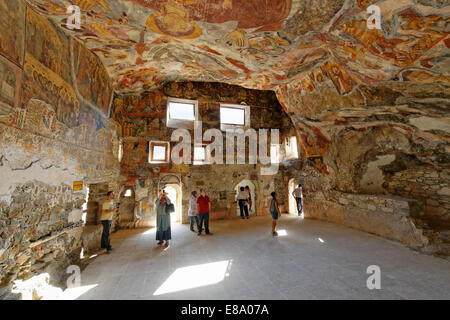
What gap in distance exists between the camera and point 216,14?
3770mm

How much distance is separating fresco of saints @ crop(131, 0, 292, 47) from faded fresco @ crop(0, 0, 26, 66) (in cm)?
176

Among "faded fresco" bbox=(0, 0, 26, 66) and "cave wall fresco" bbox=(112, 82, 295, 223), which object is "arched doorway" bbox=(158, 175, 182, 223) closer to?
"cave wall fresco" bbox=(112, 82, 295, 223)

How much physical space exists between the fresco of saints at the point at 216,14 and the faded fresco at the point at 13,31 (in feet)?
5.77

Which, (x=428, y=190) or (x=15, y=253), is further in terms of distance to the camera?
(x=428, y=190)

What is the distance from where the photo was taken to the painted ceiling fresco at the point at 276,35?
11.1 ft

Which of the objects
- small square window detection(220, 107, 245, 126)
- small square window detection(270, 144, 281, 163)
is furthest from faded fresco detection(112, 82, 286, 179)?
small square window detection(270, 144, 281, 163)

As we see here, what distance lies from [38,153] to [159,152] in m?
6.01

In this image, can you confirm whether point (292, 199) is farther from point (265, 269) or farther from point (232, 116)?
point (265, 269)

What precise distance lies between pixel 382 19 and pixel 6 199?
6614mm

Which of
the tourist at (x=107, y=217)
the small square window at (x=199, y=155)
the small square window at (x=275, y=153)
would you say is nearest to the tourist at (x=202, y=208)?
the tourist at (x=107, y=217)

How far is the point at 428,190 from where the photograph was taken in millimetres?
6367

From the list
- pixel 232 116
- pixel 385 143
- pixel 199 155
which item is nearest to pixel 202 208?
pixel 199 155

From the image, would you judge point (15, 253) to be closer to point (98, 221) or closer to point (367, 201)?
point (98, 221)
